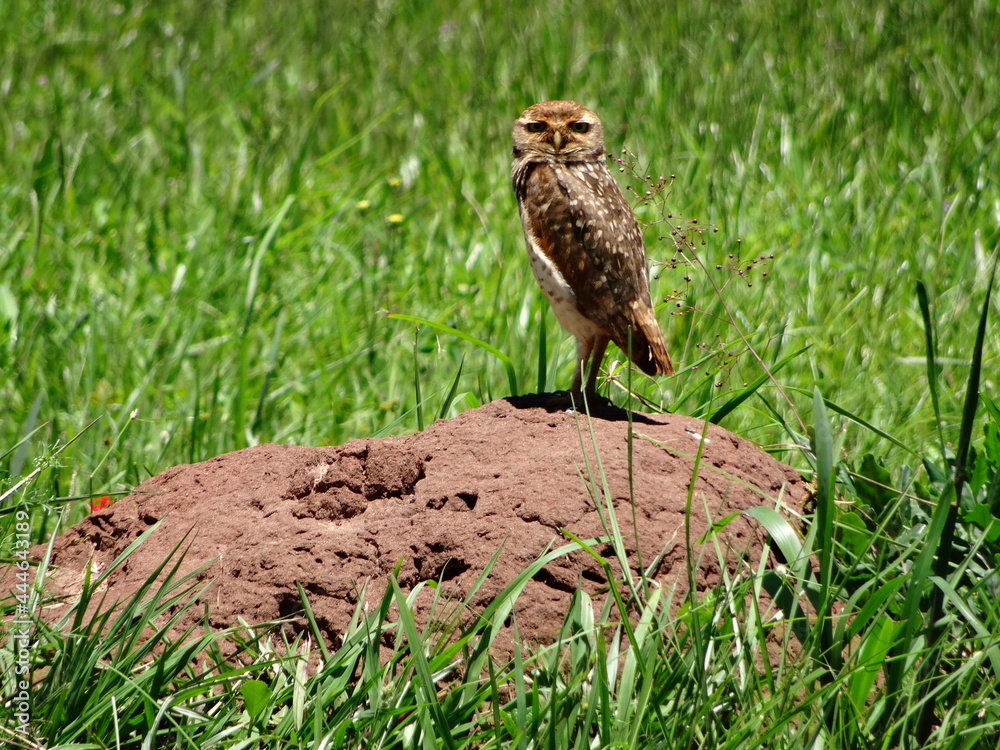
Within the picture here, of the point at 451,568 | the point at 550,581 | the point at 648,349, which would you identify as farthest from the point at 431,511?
the point at 648,349

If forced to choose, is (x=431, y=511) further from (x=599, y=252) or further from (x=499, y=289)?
(x=499, y=289)

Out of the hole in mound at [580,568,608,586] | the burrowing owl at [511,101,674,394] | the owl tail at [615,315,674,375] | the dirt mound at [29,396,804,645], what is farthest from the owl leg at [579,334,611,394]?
the hole in mound at [580,568,608,586]

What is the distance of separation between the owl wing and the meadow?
26 cm

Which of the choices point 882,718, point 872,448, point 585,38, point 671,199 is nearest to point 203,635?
point 882,718

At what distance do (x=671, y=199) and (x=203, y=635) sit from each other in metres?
4.32

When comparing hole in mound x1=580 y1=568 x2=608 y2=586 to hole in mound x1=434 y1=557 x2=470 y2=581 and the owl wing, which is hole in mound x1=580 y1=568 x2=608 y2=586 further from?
the owl wing

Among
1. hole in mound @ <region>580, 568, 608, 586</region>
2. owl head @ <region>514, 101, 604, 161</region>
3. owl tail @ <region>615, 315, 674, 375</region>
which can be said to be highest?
owl head @ <region>514, 101, 604, 161</region>

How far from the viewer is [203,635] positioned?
2.60 meters

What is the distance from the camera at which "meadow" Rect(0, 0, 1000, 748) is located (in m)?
2.43

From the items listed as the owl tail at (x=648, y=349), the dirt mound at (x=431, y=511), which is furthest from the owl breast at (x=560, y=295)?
the dirt mound at (x=431, y=511)

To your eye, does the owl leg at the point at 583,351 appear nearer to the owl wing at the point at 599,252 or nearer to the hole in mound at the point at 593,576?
the owl wing at the point at 599,252

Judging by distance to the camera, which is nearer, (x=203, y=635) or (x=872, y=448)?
(x=203, y=635)

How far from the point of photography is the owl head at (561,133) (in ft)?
13.4

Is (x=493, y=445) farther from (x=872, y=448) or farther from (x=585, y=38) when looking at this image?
(x=585, y=38)
